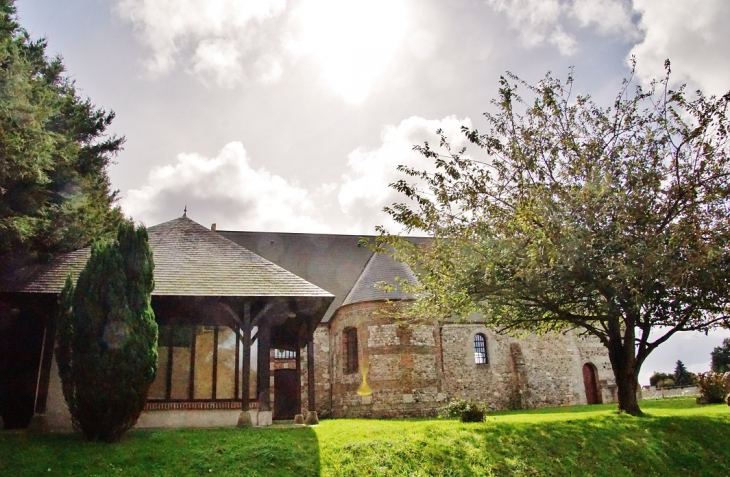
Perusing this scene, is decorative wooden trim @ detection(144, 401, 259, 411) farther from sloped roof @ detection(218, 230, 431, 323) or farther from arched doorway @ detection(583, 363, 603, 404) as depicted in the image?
arched doorway @ detection(583, 363, 603, 404)

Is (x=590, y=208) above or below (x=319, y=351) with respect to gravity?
above

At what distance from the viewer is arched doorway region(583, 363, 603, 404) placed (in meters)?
24.2

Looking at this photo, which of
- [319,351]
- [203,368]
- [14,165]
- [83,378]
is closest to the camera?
[83,378]

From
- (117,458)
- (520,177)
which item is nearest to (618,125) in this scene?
(520,177)

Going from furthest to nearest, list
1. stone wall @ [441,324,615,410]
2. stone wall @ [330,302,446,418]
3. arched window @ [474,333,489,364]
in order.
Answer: arched window @ [474,333,489,364] < stone wall @ [441,324,615,410] < stone wall @ [330,302,446,418]

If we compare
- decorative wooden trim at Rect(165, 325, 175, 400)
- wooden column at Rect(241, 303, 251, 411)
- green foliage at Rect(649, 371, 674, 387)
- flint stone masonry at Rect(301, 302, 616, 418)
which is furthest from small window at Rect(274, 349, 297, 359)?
green foliage at Rect(649, 371, 674, 387)

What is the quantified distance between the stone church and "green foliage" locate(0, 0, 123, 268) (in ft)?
3.60

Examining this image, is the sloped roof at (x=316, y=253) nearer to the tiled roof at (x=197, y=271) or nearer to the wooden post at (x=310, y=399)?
the tiled roof at (x=197, y=271)

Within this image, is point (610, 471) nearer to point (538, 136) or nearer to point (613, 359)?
point (613, 359)

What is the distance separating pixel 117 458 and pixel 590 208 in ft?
36.0

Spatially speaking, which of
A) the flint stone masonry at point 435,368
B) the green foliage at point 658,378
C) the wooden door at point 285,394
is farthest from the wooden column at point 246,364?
the green foliage at point 658,378

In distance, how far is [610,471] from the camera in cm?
977

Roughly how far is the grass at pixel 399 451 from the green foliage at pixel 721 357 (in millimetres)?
29321

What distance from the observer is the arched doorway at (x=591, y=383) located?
2425 centimetres
